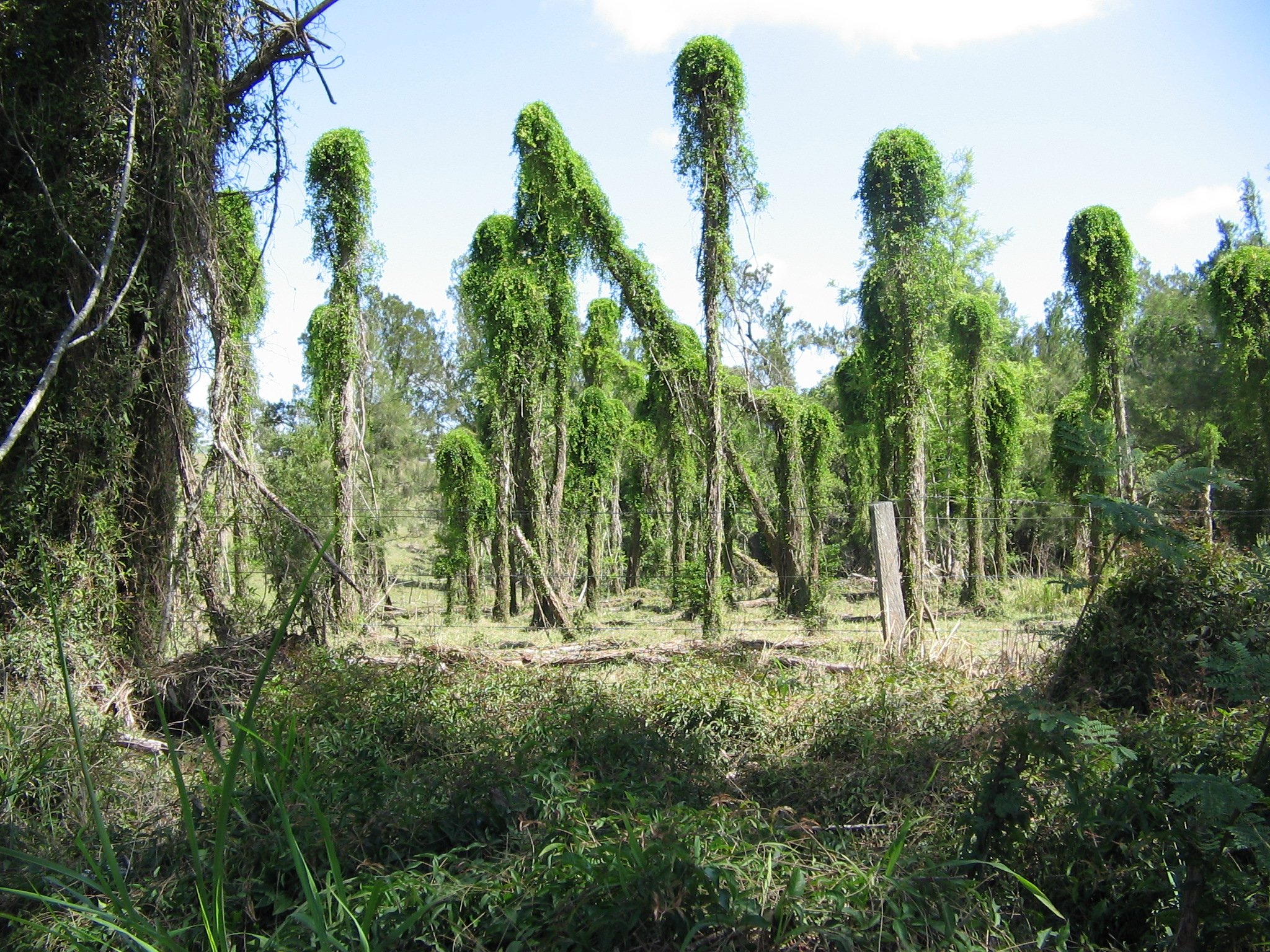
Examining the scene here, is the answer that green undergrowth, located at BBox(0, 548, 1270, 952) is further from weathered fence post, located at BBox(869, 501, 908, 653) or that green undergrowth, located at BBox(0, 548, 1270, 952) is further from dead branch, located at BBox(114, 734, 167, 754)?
weathered fence post, located at BBox(869, 501, 908, 653)

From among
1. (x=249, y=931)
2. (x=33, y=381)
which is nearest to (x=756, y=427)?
(x=33, y=381)

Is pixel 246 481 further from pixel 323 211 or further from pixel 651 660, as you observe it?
pixel 323 211

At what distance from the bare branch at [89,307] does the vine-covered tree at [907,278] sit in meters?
8.25

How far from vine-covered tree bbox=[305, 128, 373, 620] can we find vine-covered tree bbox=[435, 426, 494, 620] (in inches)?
126

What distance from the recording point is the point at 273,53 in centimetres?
532

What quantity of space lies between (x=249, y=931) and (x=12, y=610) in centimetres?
293

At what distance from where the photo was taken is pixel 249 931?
8.35 feet

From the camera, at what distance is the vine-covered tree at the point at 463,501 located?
49.8 feet

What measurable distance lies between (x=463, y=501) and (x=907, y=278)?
8384mm

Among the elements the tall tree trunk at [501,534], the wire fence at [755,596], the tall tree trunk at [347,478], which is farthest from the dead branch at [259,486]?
the tall tree trunk at [501,534]

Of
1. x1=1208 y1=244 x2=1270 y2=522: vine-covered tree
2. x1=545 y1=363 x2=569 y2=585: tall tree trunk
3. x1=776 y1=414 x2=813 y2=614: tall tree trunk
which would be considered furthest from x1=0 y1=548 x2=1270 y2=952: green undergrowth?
x1=1208 y1=244 x2=1270 y2=522: vine-covered tree

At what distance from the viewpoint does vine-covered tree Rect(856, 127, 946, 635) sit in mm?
10523

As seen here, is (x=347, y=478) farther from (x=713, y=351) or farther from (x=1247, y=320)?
(x=1247, y=320)

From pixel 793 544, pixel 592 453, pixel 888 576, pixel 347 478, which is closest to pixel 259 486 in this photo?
pixel 888 576
